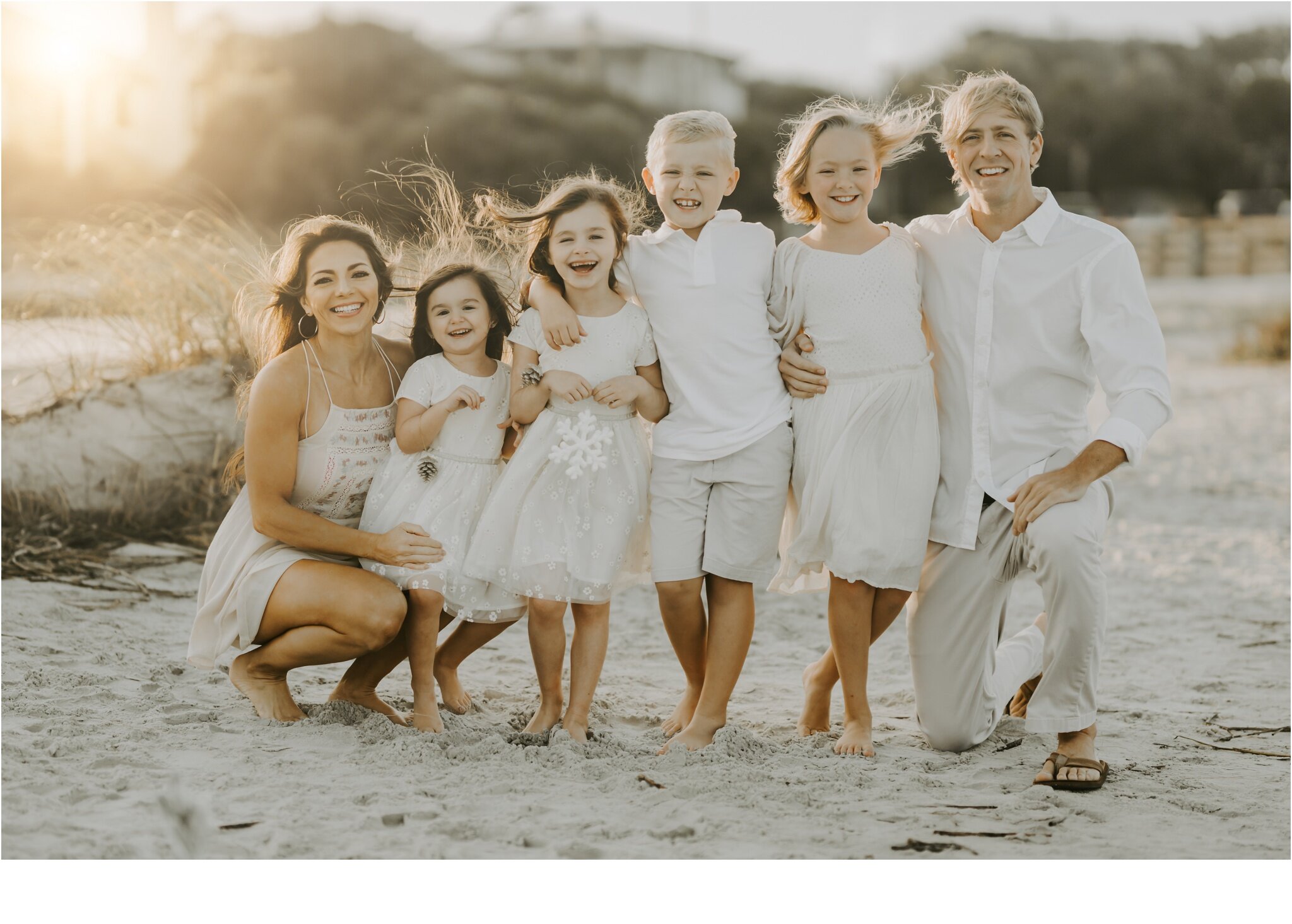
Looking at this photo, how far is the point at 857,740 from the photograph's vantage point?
134 inches

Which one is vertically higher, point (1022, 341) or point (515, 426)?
point (1022, 341)

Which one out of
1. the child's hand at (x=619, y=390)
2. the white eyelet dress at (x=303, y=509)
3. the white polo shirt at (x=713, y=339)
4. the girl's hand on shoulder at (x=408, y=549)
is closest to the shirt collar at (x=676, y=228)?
the white polo shirt at (x=713, y=339)

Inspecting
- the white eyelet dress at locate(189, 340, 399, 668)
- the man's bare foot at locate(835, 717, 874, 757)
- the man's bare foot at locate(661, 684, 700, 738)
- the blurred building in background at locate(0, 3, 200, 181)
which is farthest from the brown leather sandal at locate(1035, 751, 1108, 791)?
the blurred building in background at locate(0, 3, 200, 181)

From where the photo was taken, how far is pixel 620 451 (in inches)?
136

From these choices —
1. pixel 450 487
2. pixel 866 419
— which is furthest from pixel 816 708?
pixel 450 487

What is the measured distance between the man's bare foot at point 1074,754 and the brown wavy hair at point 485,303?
1.97 metres

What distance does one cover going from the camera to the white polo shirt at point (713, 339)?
11.2 feet

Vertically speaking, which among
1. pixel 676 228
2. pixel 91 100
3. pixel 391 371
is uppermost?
pixel 91 100

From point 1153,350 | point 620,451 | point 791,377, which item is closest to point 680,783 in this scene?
point 620,451

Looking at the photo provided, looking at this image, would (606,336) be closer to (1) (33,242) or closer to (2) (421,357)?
(2) (421,357)

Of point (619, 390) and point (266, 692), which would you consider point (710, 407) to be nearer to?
point (619, 390)

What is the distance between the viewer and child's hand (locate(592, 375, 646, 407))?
337 centimetres

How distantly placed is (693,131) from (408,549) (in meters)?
1.45

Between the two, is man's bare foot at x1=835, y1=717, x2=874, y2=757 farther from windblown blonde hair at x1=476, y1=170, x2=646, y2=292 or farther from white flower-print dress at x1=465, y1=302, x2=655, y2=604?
windblown blonde hair at x1=476, y1=170, x2=646, y2=292
